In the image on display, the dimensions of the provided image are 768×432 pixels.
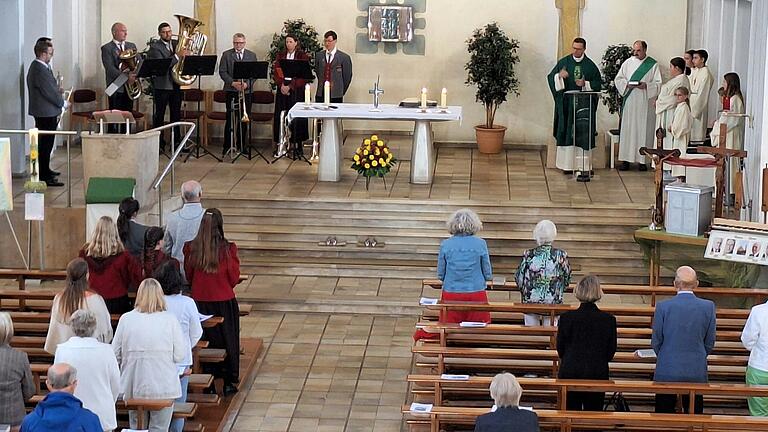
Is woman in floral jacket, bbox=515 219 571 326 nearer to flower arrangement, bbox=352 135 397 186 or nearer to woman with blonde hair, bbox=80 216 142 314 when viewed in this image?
woman with blonde hair, bbox=80 216 142 314

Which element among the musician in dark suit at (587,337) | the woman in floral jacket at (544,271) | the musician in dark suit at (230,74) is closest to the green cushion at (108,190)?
the woman in floral jacket at (544,271)

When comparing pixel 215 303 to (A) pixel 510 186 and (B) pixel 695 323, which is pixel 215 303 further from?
(A) pixel 510 186

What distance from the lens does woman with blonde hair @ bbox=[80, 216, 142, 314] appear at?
8.94 meters

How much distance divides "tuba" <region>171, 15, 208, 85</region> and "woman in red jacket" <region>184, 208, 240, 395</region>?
749 cm

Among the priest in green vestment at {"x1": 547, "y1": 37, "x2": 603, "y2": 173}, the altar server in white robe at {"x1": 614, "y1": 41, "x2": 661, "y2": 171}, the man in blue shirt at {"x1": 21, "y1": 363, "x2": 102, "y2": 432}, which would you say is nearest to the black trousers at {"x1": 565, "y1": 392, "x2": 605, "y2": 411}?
the man in blue shirt at {"x1": 21, "y1": 363, "x2": 102, "y2": 432}

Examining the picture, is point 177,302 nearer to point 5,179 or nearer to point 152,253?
point 152,253

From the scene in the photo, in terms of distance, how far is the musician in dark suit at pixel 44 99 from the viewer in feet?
48.6

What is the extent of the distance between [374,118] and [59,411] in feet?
31.3

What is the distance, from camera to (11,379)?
7.15 metres

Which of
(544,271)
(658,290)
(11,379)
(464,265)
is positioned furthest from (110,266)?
(658,290)

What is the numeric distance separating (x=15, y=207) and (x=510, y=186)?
572 cm

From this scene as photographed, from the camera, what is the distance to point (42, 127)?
15078mm

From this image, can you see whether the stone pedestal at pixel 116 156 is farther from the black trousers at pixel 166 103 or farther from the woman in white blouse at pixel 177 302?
the black trousers at pixel 166 103

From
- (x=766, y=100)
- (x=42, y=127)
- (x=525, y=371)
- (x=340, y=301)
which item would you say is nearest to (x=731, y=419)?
(x=525, y=371)
